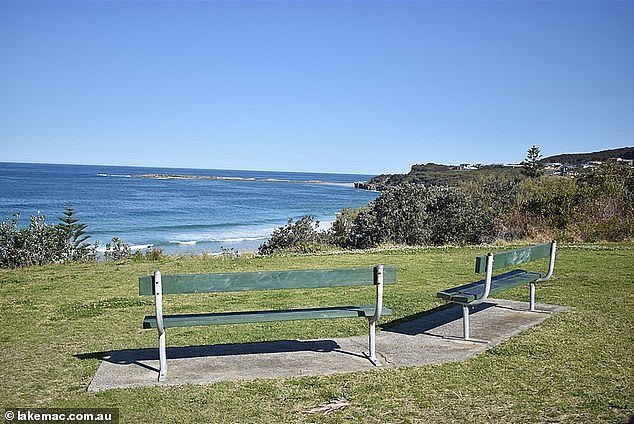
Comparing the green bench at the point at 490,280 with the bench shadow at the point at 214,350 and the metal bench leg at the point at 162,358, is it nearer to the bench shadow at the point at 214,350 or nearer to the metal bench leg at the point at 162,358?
the bench shadow at the point at 214,350

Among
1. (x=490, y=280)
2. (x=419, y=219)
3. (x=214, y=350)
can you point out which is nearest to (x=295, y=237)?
(x=419, y=219)

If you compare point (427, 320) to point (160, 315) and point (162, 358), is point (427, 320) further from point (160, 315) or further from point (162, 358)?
point (160, 315)

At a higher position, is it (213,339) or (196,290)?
(196,290)

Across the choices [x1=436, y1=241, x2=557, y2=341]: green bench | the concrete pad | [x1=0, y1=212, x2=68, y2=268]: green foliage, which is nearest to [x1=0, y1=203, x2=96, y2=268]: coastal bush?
[x1=0, y1=212, x2=68, y2=268]: green foliage

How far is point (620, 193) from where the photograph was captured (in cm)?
2167

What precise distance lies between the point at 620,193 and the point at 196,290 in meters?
20.2

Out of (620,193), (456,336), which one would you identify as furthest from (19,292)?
(620,193)

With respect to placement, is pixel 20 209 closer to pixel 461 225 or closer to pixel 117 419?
pixel 461 225

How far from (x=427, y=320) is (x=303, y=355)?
84.8 inches

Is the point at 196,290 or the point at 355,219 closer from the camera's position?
the point at 196,290

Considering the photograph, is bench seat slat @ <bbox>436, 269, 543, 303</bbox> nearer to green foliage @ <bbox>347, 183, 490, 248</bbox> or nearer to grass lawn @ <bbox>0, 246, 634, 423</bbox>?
grass lawn @ <bbox>0, 246, 634, 423</bbox>

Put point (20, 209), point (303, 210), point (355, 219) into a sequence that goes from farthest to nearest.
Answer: point (303, 210), point (20, 209), point (355, 219)

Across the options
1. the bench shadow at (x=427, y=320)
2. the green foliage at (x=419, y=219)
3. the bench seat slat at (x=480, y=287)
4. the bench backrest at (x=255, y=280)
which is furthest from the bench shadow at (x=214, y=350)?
the green foliage at (x=419, y=219)

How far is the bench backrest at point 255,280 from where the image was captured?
16.9 ft
